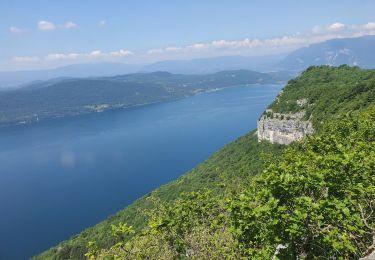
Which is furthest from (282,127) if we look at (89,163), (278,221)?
(89,163)

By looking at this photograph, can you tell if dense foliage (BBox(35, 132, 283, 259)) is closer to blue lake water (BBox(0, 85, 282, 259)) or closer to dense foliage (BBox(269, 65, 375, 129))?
dense foliage (BBox(269, 65, 375, 129))

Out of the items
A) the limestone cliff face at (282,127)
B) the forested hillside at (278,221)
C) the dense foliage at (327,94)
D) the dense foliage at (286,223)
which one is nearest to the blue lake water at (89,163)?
the limestone cliff face at (282,127)

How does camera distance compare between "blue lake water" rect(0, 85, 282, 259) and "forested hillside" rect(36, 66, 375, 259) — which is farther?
"blue lake water" rect(0, 85, 282, 259)

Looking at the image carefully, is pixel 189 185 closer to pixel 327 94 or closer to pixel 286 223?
pixel 327 94

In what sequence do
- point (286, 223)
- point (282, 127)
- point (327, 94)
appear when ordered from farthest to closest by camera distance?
1. point (282, 127)
2. point (327, 94)
3. point (286, 223)

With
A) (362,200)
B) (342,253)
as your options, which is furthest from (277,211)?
(362,200)

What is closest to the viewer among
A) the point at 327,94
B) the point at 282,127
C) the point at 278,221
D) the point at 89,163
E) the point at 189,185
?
the point at 278,221

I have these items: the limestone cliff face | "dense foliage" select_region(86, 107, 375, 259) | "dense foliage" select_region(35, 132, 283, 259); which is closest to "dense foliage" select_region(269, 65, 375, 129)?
the limestone cliff face
